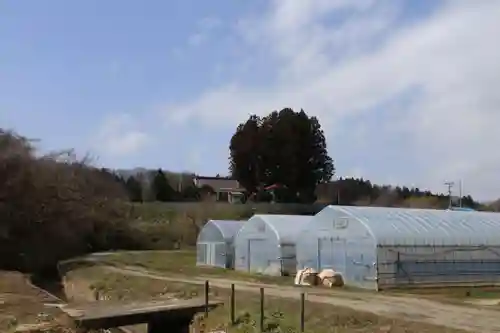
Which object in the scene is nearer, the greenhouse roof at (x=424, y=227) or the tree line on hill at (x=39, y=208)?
the greenhouse roof at (x=424, y=227)

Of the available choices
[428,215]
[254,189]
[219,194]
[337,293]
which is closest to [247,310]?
[337,293]

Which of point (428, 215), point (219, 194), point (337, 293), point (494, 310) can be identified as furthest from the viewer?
point (219, 194)

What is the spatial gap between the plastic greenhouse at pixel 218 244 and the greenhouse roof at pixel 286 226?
5312 mm

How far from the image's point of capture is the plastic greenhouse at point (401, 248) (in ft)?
102

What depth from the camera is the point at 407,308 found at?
22422mm

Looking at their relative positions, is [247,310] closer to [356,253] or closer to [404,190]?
[356,253]

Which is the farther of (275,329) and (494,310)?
(494,310)

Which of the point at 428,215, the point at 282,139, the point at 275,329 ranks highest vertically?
the point at 282,139

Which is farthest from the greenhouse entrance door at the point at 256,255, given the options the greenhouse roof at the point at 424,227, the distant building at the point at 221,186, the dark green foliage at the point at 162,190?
the distant building at the point at 221,186

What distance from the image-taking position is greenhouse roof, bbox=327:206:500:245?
105 feet

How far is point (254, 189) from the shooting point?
84.9 meters

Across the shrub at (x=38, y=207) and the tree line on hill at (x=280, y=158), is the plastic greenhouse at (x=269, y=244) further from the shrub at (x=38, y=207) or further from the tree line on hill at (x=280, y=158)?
the tree line on hill at (x=280, y=158)

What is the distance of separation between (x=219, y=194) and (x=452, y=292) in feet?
264

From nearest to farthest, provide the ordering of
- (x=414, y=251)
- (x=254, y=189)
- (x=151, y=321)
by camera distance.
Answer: (x=151, y=321) → (x=414, y=251) → (x=254, y=189)
